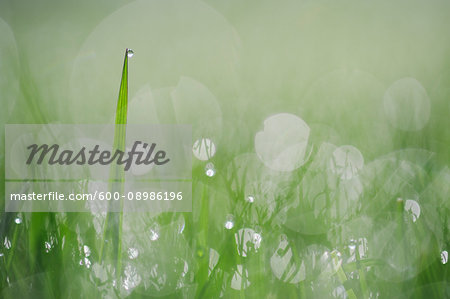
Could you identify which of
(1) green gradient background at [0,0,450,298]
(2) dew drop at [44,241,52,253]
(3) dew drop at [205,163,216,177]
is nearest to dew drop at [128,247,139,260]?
(1) green gradient background at [0,0,450,298]

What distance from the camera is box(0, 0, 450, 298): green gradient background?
2.12ft

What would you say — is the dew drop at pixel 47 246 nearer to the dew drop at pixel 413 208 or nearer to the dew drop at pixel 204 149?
the dew drop at pixel 204 149

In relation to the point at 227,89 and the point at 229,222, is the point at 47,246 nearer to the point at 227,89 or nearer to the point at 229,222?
the point at 229,222

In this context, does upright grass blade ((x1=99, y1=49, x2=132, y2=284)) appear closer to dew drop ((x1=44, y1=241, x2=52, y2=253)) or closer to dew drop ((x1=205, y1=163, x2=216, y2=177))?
dew drop ((x1=44, y1=241, x2=52, y2=253))

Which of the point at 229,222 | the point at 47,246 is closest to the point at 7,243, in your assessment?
the point at 47,246

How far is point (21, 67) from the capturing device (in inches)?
57.8

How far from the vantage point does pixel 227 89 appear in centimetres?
146

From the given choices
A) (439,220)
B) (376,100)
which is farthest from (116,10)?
(439,220)

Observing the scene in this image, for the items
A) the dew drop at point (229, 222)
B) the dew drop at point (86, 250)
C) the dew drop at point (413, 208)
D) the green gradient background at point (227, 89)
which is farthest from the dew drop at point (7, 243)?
the dew drop at point (413, 208)

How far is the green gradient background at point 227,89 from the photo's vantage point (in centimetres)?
65

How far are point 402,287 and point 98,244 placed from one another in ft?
1.91

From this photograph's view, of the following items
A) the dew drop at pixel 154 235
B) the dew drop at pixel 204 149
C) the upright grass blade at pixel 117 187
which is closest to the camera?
the upright grass blade at pixel 117 187

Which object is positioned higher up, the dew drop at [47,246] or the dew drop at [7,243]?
the dew drop at [7,243]

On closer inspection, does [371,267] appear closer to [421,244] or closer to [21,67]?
[421,244]
